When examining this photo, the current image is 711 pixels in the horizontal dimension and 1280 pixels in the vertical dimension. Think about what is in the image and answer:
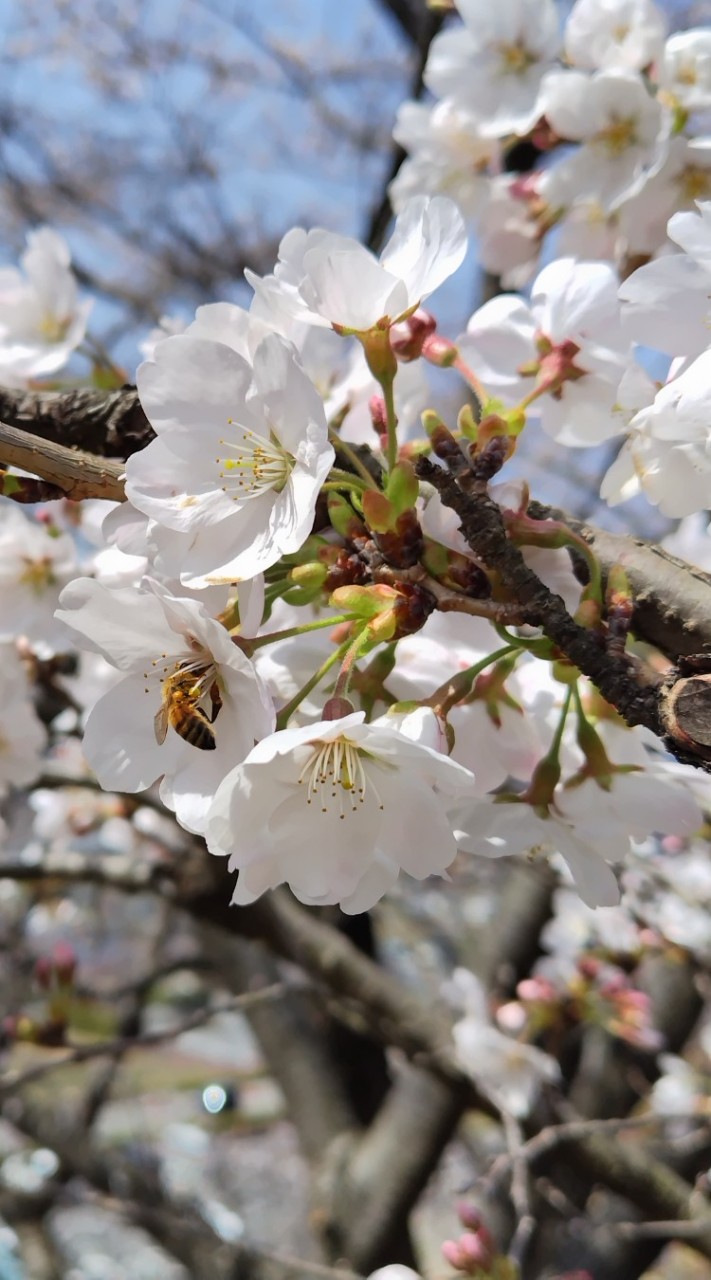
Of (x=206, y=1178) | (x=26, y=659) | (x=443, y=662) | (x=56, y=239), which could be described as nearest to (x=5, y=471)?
(x=443, y=662)

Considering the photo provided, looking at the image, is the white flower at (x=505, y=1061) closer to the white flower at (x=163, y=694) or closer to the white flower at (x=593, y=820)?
the white flower at (x=593, y=820)

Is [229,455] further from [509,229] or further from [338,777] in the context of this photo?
[509,229]

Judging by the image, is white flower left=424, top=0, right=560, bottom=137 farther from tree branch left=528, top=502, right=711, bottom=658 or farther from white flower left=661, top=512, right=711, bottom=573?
tree branch left=528, top=502, right=711, bottom=658

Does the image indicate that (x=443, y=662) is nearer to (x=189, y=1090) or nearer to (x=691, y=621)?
(x=691, y=621)

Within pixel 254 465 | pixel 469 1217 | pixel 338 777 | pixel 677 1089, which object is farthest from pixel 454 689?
pixel 677 1089

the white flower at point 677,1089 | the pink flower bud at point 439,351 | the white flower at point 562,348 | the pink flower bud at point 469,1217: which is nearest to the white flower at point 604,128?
the white flower at point 562,348
